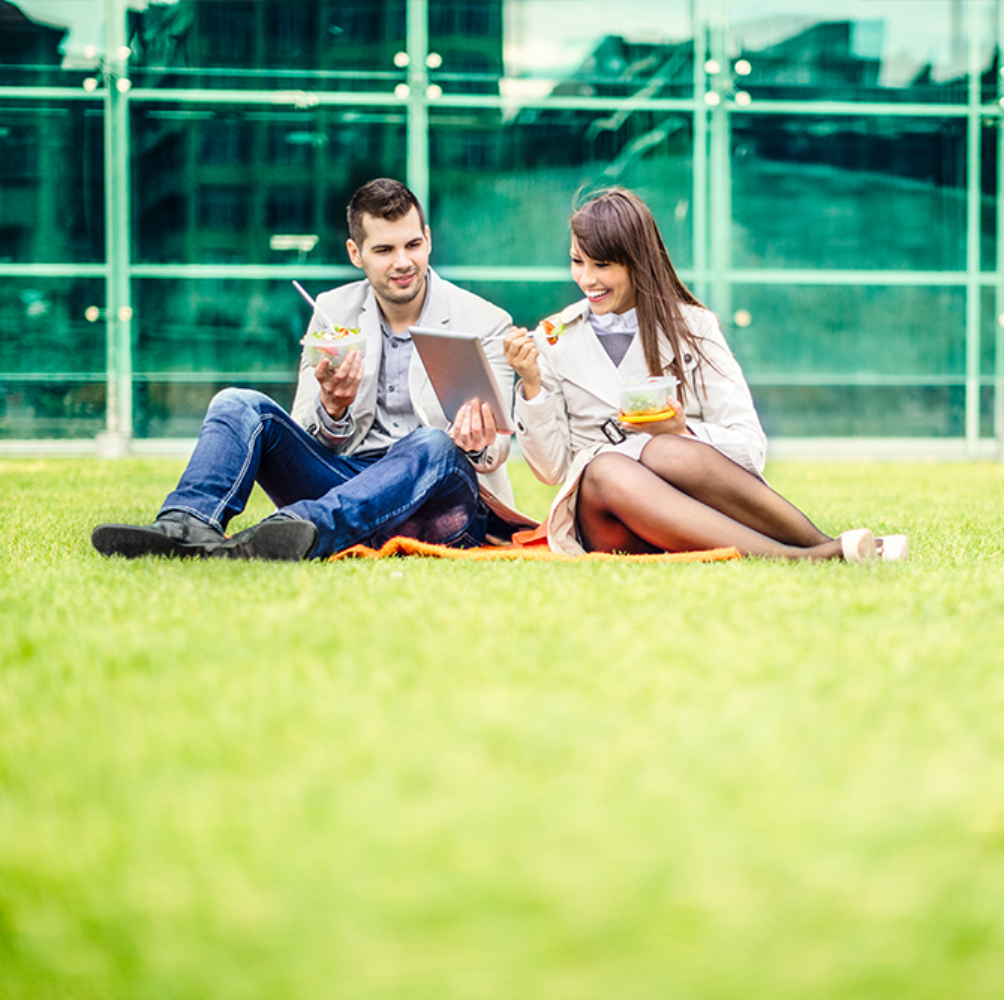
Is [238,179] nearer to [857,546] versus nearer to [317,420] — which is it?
[317,420]

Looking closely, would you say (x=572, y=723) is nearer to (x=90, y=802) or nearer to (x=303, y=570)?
(x=90, y=802)

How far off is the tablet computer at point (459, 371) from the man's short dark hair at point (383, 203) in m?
0.65

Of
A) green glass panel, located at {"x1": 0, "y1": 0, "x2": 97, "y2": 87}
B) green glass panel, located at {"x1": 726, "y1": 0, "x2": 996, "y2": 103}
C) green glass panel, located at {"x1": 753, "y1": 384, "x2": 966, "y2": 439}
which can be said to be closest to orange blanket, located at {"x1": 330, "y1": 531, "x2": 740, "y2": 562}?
green glass panel, located at {"x1": 753, "y1": 384, "x2": 966, "y2": 439}

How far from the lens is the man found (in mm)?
3195

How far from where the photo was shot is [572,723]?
1.56 metres

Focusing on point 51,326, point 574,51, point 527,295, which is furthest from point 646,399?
point 51,326

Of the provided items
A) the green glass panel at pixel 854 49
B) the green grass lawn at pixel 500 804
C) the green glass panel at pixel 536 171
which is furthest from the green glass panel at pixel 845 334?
the green grass lawn at pixel 500 804

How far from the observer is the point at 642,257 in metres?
3.62

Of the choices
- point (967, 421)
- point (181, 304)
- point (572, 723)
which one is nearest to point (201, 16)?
point (181, 304)

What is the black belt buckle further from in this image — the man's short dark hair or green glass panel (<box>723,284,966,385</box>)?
green glass panel (<box>723,284,966,385</box>)

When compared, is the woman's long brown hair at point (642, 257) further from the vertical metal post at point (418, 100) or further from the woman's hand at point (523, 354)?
the vertical metal post at point (418, 100)

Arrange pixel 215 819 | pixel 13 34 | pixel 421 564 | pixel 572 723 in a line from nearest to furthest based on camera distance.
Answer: pixel 215 819
pixel 572 723
pixel 421 564
pixel 13 34

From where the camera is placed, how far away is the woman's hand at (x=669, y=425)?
3.28 meters

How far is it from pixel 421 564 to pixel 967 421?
32.5 ft
